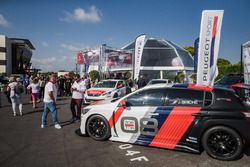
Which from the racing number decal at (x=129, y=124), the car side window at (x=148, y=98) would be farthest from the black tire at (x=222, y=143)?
the racing number decal at (x=129, y=124)

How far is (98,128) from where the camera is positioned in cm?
472

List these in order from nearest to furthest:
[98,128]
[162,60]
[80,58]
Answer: [98,128] → [80,58] → [162,60]

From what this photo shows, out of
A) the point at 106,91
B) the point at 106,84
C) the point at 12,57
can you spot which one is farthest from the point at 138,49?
the point at 12,57

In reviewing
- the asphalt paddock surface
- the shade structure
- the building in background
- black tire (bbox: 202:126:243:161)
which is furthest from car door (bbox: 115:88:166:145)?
the building in background

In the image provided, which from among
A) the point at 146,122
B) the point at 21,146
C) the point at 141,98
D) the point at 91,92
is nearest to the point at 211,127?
the point at 146,122

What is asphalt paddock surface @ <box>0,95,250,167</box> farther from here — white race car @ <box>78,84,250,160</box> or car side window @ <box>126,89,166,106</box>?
car side window @ <box>126,89,166,106</box>

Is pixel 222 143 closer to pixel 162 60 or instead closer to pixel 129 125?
pixel 129 125

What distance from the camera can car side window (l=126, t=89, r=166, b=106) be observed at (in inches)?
164

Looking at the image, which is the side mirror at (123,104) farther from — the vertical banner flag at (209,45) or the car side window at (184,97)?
the vertical banner flag at (209,45)

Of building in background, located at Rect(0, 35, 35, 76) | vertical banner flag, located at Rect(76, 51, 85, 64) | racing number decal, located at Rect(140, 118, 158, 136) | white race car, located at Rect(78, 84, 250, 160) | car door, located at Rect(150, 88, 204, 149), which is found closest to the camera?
white race car, located at Rect(78, 84, 250, 160)

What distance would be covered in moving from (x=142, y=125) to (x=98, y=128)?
4.06 feet

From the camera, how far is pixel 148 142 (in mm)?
4129

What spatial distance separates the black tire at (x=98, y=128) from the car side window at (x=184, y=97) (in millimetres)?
1661

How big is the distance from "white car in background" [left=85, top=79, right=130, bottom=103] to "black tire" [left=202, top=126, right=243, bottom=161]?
20.6 ft
